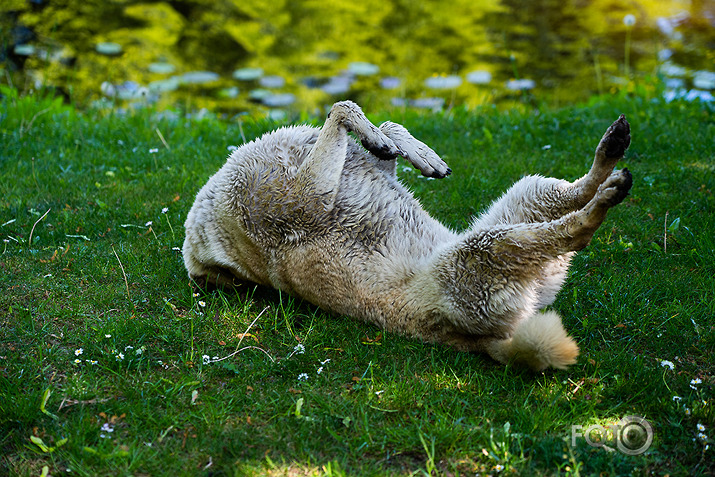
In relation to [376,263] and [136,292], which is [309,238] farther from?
[136,292]

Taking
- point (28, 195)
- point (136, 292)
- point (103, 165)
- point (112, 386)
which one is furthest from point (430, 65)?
point (112, 386)

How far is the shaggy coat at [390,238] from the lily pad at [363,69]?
7920 millimetres

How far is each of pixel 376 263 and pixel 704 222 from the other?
2.62m

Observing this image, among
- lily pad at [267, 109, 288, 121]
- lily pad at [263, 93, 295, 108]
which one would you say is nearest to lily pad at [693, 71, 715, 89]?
lily pad at [267, 109, 288, 121]

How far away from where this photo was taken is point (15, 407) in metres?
3.12

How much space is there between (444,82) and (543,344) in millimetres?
8734

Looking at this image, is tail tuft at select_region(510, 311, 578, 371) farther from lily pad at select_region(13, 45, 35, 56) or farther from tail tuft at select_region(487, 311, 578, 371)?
lily pad at select_region(13, 45, 35, 56)

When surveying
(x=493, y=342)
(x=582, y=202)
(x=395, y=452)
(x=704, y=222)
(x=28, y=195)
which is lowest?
(x=28, y=195)

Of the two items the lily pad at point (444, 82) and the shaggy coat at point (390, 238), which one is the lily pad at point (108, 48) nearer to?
the lily pad at point (444, 82)

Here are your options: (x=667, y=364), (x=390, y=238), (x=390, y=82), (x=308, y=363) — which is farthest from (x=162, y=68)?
(x=667, y=364)

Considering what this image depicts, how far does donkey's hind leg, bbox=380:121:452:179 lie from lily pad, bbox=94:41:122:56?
939 cm

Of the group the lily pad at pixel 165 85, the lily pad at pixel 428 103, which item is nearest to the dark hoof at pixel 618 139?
the lily pad at pixel 428 103

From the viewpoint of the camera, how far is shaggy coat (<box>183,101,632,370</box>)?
3.37 m

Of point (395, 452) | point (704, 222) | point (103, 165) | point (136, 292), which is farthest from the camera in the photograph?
point (103, 165)
